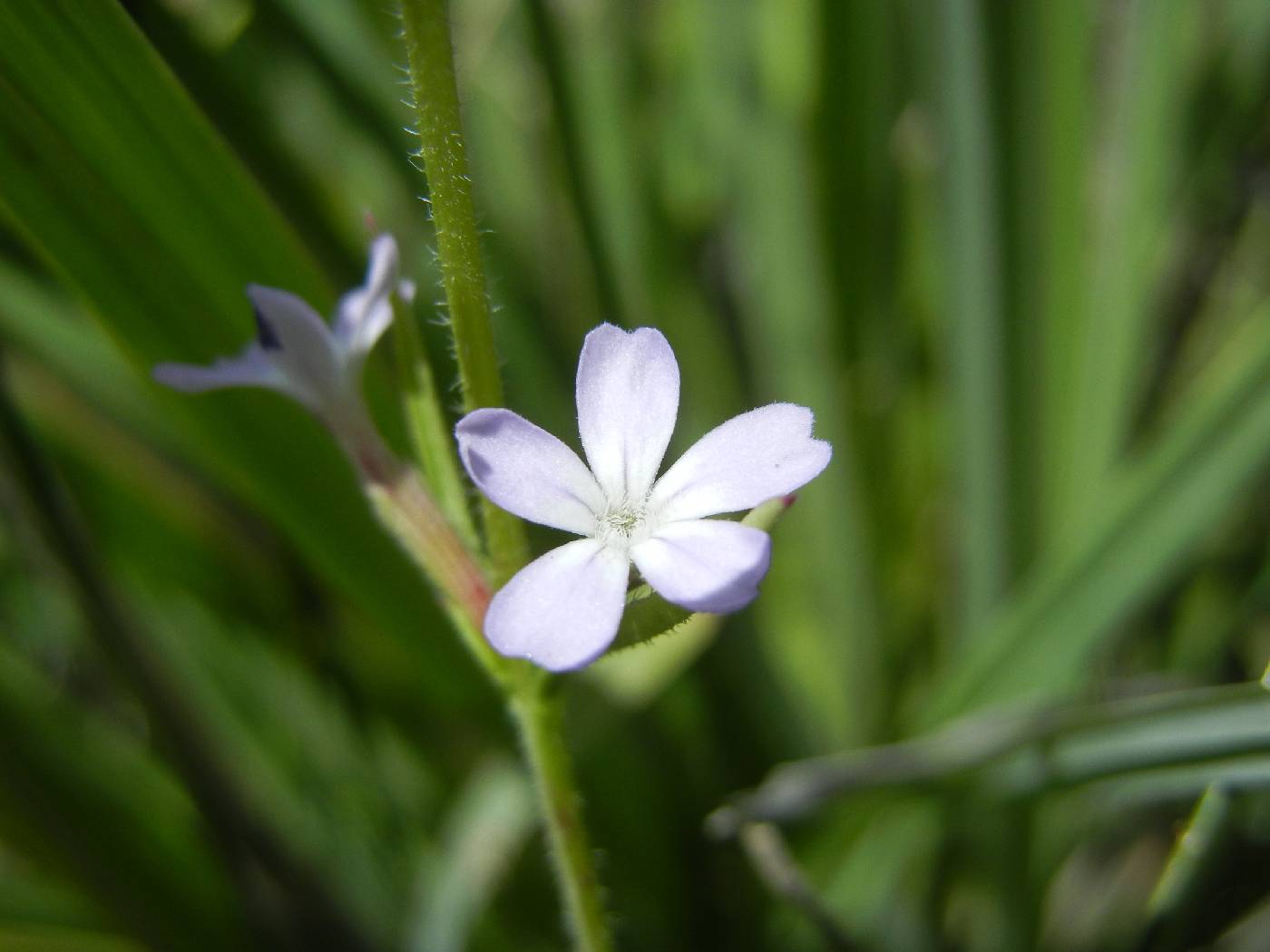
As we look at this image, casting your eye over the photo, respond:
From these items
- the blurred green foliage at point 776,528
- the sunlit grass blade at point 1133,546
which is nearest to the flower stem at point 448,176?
the blurred green foliage at point 776,528

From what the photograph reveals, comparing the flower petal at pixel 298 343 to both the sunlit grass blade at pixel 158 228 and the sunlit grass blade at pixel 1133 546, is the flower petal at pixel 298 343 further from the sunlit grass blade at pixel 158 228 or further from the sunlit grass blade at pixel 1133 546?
the sunlit grass blade at pixel 1133 546

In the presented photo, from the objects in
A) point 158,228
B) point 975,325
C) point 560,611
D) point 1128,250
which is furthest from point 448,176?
point 1128,250

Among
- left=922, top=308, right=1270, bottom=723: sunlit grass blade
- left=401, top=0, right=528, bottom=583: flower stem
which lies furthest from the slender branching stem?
left=922, top=308, right=1270, bottom=723: sunlit grass blade

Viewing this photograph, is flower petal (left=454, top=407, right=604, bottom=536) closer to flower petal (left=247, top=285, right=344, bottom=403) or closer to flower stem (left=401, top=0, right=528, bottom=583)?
flower stem (left=401, top=0, right=528, bottom=583)

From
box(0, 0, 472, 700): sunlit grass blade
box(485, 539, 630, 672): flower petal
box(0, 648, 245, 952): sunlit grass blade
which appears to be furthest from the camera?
box(0, 648, 245, 952): sunlit grass blade

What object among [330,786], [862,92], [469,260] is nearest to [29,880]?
[330,786]

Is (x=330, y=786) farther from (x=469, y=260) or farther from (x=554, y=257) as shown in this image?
(x=469, y=260)
